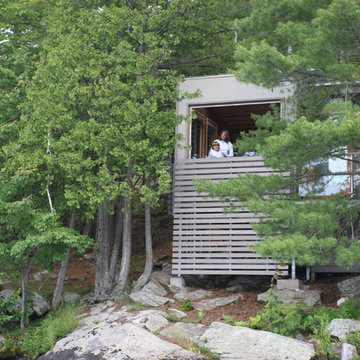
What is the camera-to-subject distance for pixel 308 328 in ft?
27.8

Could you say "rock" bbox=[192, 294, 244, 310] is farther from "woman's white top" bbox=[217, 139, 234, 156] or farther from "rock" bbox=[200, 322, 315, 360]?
"woman's white top" bbox=[217, 139, 234, 156]

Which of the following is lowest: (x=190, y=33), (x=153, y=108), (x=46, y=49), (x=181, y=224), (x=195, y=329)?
(x=195, y=329)

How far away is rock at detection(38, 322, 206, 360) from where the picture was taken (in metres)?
7.81

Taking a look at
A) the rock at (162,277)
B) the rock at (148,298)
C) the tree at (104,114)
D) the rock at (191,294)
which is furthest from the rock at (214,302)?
the tree at (104,114)

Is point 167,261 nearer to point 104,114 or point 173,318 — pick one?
point 173,318

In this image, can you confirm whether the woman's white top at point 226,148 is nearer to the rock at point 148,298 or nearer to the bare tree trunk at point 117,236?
the bare tree trunk at point 117,236

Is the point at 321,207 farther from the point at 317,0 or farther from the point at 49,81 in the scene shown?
the point at 49,81

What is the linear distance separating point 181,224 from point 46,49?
4651mm

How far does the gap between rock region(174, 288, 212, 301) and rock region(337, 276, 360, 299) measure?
2.55 m

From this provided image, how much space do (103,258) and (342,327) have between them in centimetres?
547

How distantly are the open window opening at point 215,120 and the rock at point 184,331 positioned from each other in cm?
428

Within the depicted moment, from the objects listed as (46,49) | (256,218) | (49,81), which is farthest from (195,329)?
(46,49)

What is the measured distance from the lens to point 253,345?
776cm

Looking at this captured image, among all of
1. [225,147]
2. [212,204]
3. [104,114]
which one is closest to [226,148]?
[225,147]
